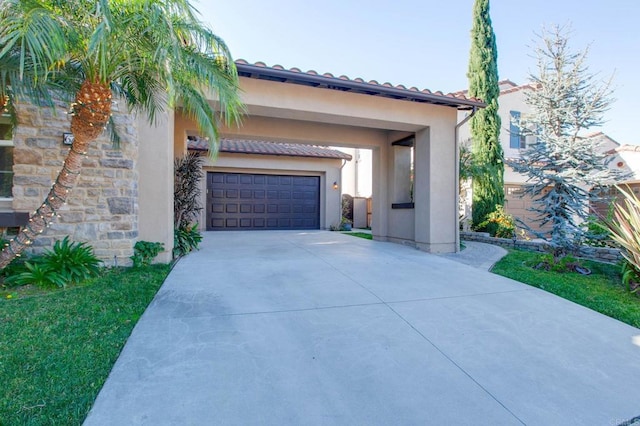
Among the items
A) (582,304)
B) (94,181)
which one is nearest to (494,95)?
(582,304)

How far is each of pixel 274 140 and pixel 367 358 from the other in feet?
23.6

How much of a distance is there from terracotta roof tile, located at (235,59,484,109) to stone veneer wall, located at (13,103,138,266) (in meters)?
2.35

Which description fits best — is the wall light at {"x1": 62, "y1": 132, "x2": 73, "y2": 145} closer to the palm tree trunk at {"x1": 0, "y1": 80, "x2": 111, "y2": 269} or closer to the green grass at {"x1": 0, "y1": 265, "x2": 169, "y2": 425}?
the palm tree trunk at {"x1": 0, "y1": 80, "x2": 111, "y2": 269}

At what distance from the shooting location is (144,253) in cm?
543

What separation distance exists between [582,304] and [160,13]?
6.15 m

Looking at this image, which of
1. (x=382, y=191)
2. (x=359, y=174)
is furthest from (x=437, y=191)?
(x=359, y=174)

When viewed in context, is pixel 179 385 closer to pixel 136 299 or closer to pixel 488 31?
pixel 136 299

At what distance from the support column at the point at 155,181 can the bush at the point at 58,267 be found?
3.38 feet

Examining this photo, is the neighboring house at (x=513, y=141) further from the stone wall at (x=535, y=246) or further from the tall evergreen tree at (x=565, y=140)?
the tall evergreen tree at (x=565, y=140)

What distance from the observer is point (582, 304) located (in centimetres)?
423

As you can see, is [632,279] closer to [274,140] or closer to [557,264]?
[557,264]

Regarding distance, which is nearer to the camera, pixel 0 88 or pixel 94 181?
pixel 0 88

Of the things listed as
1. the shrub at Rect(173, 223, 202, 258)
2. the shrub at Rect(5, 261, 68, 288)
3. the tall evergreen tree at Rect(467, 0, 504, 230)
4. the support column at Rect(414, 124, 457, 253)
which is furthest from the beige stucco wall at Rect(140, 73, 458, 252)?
the tall evergreen tree at Rect(467, 0, 504, 230)

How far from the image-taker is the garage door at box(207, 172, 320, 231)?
42.1 feet
